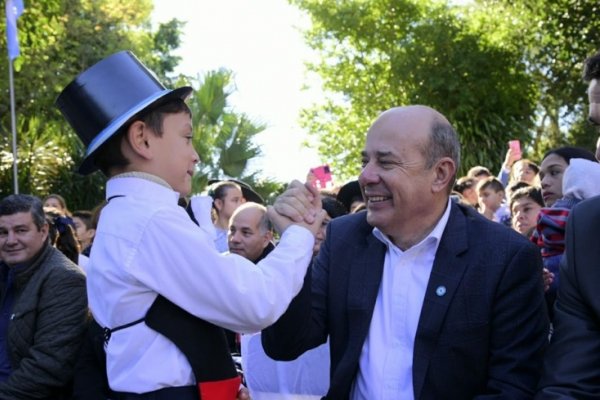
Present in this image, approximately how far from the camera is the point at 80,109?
12.9ft

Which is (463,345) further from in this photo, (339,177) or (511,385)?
(339,177)

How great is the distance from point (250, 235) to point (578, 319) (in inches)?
176


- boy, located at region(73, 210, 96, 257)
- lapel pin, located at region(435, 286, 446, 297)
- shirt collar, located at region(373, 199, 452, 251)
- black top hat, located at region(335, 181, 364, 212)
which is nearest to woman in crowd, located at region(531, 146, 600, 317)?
shirt collar, located at region(373, 199, 452, 251)

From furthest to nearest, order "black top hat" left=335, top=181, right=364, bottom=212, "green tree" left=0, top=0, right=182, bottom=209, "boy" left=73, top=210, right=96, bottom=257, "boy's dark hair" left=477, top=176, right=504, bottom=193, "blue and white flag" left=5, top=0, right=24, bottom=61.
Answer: "green tree" left=0, top=0, right=182, bottom=209, "blue and white flag" left=5, top=0, right=24, bottom=61, "boy" left=73, top=210, right=96, bottom=257, "boy's dark hair" left=477, top=176, right=504, bottom=193, "black top hat" left=335, top=181, right=364, bottom=212

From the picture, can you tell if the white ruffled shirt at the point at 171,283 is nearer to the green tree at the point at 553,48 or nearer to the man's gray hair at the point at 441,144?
the man's gray hair at the point at 441,144

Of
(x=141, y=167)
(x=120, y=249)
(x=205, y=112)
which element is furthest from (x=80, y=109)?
(x=205, y=112)

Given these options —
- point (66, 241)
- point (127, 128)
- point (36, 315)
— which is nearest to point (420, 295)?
point (127, 128)

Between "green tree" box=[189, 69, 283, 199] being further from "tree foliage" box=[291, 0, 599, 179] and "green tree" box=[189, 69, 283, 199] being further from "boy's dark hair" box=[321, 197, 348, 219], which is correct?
"boy's dark hair" box=[321, 197, 348, 219]

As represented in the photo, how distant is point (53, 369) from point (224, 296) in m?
2.77

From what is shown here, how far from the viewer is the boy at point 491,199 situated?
9.98 meters

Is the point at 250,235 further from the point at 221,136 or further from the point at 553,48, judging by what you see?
the point at 553,48

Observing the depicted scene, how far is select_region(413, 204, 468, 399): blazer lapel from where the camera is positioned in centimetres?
378

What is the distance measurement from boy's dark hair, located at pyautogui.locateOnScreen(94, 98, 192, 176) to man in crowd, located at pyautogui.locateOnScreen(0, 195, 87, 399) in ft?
8.05

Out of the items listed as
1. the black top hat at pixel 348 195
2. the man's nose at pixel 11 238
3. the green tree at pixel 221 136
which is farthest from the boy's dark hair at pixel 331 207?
the green tree at pixel 221 136
